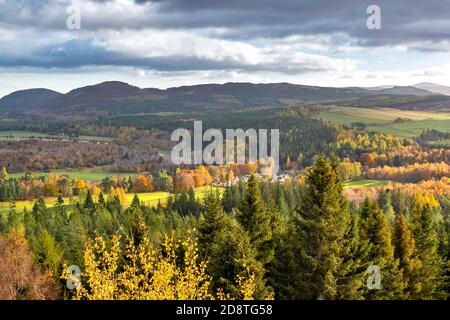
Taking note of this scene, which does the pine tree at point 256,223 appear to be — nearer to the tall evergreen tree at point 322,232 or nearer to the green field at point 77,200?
the tall evergreen tree at point 322,232

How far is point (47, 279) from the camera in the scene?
39188 millimetres

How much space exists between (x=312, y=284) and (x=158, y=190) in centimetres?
12173

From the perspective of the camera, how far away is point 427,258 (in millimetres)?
38406

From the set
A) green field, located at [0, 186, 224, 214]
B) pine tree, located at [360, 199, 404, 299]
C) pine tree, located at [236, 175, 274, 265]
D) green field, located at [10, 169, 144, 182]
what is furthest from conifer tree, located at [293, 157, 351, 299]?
green field, located at [10, 169, 144, 182]

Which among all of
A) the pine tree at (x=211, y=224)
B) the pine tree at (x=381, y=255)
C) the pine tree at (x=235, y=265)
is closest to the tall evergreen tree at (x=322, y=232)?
the pine tree at (x=235, y=265)

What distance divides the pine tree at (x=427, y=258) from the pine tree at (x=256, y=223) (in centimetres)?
1237

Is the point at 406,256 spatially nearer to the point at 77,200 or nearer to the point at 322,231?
the point at 322,231

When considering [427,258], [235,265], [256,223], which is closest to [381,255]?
[427,258]

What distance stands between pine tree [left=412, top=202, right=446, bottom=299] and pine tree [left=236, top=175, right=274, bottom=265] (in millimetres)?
12368

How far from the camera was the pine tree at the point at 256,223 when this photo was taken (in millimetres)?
33812

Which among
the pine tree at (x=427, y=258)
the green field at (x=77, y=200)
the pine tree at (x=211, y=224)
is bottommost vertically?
the green field at (x=77, y=200)

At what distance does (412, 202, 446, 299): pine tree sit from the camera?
37.6 m

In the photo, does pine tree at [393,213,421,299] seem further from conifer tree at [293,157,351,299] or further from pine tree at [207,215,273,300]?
pine tree at [207,215,273,300]
